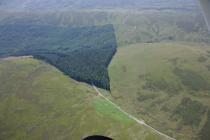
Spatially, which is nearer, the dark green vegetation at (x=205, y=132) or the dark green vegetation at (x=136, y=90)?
the dark green vegetation at (x=205, y=132)

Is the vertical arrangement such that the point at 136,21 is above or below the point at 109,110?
below

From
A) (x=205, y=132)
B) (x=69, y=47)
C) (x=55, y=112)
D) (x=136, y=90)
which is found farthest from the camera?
(x=69, y=47)

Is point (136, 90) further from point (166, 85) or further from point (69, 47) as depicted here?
point (69, 47)

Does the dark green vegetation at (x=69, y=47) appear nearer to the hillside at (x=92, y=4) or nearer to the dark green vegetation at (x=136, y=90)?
the dark green vegetation at (x=136, y=90)

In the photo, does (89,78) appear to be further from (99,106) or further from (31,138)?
(31,138)

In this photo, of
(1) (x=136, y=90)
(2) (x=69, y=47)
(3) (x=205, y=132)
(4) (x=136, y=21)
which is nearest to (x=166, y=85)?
(1) (x=136, y=90)

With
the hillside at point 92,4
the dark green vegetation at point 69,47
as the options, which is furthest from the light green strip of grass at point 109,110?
the hillside at point 92,4
